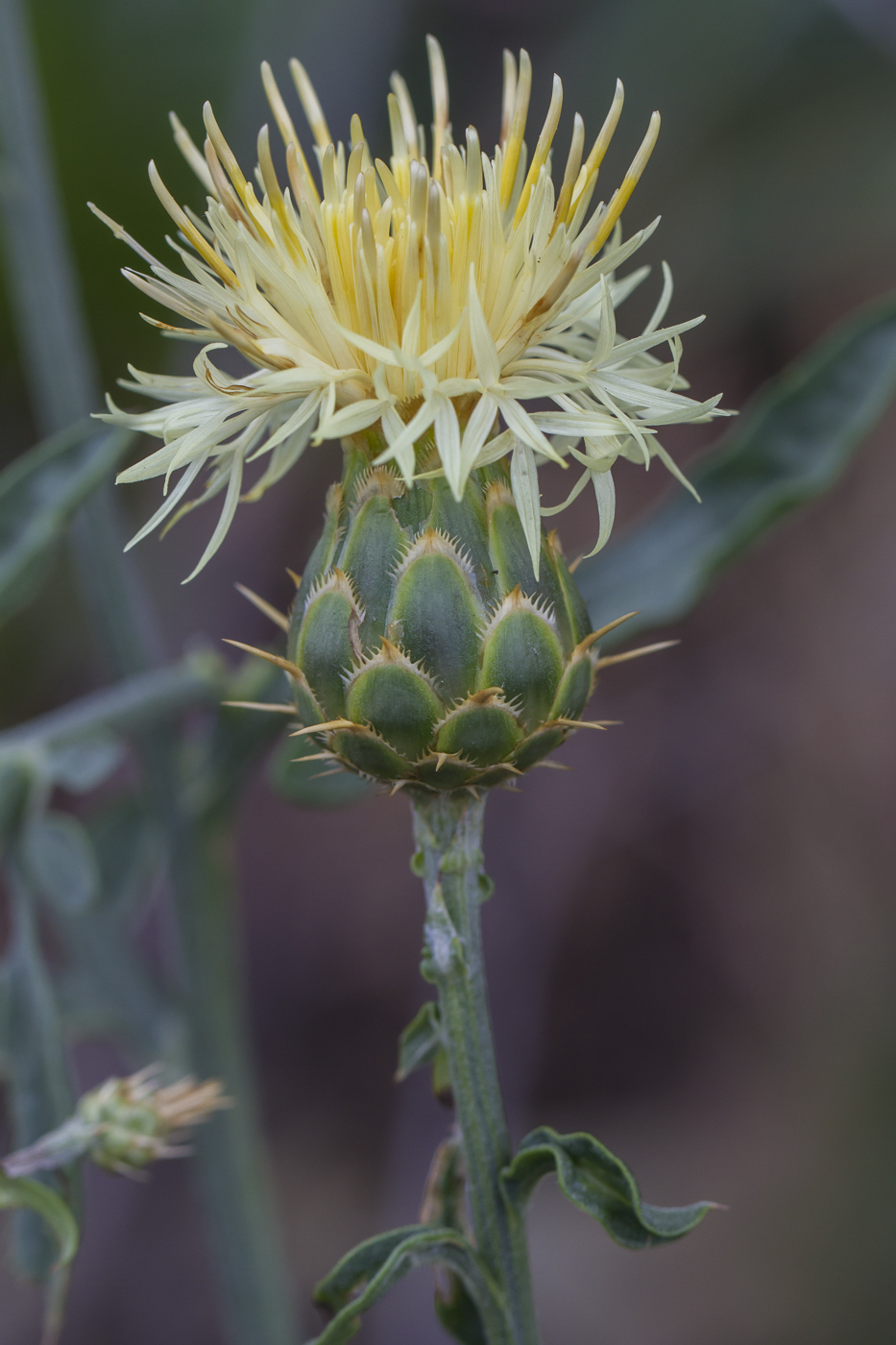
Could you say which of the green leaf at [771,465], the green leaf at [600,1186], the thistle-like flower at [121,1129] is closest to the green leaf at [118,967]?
the thistle-like flower at [121,1129]

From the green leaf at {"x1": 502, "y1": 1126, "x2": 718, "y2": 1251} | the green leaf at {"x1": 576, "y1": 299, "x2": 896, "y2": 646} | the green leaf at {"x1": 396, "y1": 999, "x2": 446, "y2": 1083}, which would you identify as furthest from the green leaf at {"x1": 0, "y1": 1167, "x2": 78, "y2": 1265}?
the green leaf at {"x1": 576, "y1": 299, "x2": 896, "y2": 646}

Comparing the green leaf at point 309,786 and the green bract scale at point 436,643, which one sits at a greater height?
the green leaf at point 309,786

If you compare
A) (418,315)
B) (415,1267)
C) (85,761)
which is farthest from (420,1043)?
(85,761)

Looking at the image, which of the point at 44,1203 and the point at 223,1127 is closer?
the point at 44,1203

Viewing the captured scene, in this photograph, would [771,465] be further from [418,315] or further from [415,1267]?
[415,1267]

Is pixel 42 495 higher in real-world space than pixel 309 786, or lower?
higher

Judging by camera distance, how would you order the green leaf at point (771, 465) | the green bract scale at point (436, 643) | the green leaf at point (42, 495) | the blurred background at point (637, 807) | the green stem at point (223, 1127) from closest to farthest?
the green bract scale at point (436, 643) < the green leaf at point (42, 495) < the green leaf at point (771, 465) < the green stem at point (223, 1127) < the blurred background at point (637, 807)

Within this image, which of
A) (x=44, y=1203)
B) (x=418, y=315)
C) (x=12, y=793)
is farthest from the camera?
(x=12, y=793)

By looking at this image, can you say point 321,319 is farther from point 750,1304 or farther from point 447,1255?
point 750,1304

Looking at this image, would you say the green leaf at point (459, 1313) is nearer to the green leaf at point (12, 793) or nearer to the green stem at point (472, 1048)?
the green stem at point (472, 1048)
